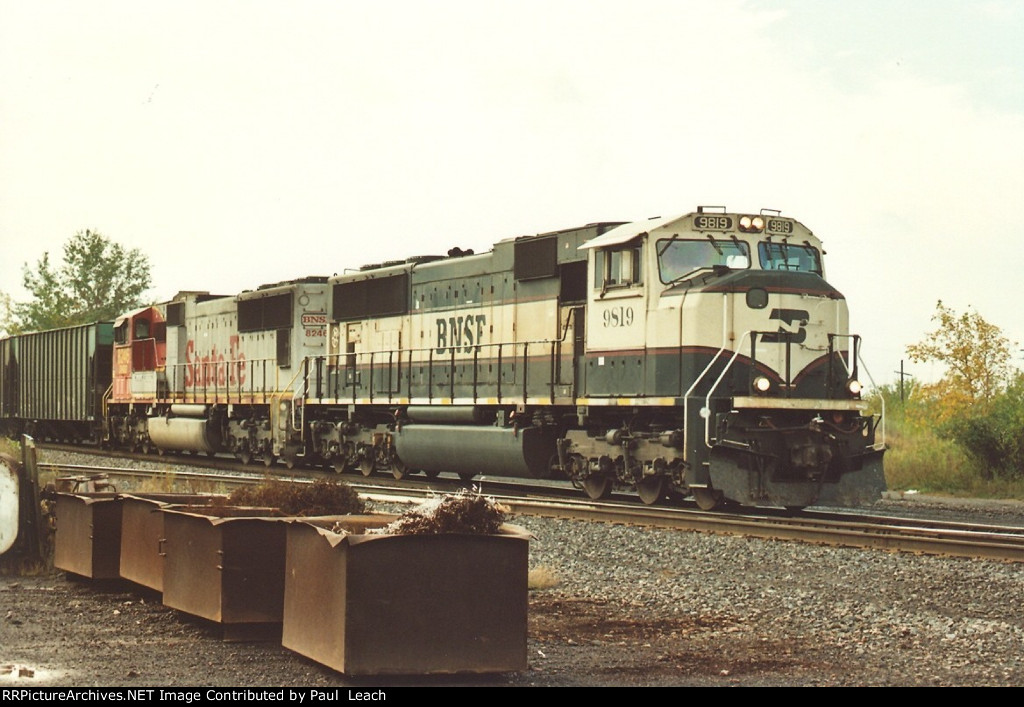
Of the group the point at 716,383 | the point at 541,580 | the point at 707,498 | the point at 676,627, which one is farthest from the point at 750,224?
the point at 676,627

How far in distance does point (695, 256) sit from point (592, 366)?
2.06 meters

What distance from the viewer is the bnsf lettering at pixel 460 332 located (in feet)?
66.2

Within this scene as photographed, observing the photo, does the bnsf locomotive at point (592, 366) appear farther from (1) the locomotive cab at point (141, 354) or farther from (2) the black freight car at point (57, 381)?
(2) the black freight car at point (57, 381)

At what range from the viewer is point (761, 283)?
623 inches

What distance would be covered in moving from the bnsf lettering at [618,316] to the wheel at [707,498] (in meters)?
2.24

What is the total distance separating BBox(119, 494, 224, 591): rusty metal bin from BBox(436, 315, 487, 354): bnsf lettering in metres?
10.2

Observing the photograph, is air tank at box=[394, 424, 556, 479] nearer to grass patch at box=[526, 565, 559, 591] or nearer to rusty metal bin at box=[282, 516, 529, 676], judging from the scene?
grass patch at box=[526, 565, 559, 591]

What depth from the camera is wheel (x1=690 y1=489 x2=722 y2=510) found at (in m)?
15.9

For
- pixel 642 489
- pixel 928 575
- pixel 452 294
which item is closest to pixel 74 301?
pixel 452 294

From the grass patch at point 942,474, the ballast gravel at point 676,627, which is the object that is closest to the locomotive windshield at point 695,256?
the ballast gravel at point 676,627

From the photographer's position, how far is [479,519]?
701 cm

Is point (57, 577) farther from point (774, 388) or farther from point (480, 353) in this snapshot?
point (480, 353)

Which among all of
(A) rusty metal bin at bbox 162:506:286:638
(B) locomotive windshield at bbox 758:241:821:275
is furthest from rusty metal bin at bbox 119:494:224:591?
(B) locomotive windshield at bbox 758:241:821:275
